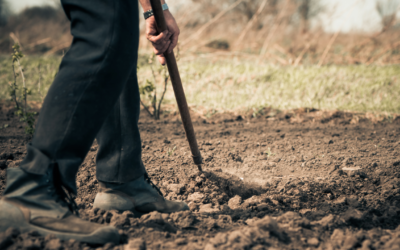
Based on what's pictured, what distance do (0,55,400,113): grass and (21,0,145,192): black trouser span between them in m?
2.95

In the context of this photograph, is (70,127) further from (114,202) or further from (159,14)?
(159,14)

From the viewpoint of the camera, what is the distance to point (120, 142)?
154 cm

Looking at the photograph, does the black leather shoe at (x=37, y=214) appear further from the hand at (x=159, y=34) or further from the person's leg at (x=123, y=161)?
the hand at (x=159, y=34)

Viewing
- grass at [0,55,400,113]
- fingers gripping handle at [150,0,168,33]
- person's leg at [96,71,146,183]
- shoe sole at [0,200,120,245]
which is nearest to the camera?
shoe sole at [0,200,120,245]

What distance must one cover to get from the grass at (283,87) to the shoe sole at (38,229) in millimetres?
3106

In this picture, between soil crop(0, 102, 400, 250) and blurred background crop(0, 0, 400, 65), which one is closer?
soil crop(0, 102, 400, 250)

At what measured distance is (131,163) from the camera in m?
1.55

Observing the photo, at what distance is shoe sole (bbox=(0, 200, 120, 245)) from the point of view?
1.14 meters

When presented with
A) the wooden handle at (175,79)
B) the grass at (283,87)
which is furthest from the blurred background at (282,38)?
the wooden handle at (175,79)

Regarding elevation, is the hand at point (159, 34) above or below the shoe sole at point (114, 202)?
above

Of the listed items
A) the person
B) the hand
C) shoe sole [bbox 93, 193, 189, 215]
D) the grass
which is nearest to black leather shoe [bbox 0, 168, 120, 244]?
the person

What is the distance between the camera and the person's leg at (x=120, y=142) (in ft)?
5.04

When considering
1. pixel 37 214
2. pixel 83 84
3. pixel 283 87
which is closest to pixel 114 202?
pixel 37 214

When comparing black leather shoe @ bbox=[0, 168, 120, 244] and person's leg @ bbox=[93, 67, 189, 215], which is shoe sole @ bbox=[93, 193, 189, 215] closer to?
person's leg @ bbox=[93, 67, 189, 215]
